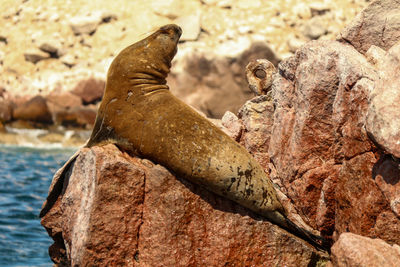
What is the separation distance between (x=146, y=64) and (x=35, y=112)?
2081cm

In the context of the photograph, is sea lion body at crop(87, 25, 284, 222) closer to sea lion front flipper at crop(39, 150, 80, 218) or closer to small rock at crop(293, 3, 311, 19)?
sea lion front flipper at crop(39, 150, 80, 218)

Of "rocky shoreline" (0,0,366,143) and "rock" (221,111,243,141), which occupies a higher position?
"rock" (221,111,243,141)

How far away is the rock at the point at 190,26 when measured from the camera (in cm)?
2888

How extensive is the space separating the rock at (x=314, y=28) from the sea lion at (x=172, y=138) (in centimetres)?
2360

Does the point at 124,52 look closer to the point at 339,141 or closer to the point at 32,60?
the point at 339,141

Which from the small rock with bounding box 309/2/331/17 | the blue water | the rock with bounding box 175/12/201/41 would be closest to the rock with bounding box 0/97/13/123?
the blue water

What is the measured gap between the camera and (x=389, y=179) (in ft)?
16.4

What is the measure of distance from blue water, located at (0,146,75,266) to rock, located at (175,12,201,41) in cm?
986

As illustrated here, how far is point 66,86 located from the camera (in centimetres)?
2694

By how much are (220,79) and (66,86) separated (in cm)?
750

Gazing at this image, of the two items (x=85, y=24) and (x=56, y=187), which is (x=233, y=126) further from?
(x=85, y=24)

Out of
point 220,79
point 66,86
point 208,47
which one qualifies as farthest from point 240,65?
point 66,86

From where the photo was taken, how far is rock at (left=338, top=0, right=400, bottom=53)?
21.2 ft

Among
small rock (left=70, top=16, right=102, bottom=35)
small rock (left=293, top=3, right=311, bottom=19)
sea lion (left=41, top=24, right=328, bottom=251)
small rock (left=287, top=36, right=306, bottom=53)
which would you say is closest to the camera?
sea lion (left=41, top=24, right=328, bottom=251)
